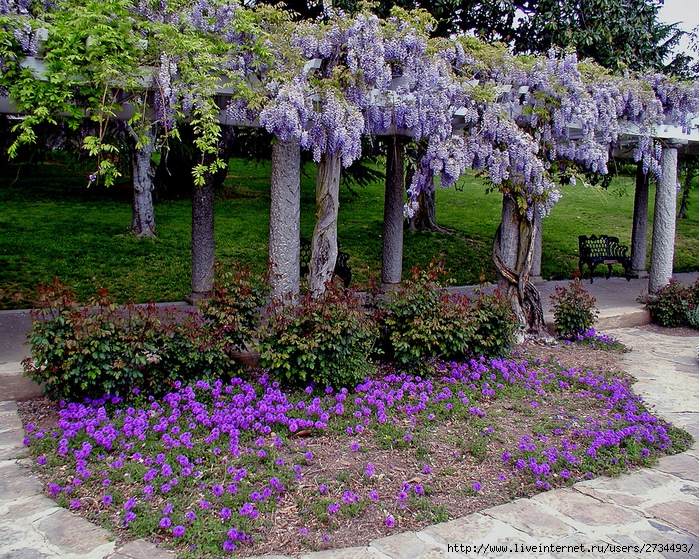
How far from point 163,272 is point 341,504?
7.30m

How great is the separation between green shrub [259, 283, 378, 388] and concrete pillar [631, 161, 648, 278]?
818 centimetres

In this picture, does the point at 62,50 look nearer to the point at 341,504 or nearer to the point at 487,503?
the point at 341,504

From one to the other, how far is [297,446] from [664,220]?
6.82 metres

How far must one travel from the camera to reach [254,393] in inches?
187

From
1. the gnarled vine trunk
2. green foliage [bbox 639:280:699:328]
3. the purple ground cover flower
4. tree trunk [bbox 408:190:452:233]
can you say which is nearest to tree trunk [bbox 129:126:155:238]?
the gnarled vine trunk

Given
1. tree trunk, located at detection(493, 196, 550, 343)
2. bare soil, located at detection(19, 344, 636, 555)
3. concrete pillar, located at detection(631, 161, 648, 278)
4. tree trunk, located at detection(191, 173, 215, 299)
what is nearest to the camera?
bare soil, located at detection(19, 344, 636, 555)

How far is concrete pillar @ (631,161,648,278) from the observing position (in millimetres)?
11219

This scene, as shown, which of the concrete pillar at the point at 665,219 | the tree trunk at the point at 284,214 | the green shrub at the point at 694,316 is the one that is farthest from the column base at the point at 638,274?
the tree trunk at the point at 284,214

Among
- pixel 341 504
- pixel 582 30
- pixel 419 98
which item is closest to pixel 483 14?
pixel 582 30

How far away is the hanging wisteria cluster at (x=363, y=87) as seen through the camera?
16.5 ft

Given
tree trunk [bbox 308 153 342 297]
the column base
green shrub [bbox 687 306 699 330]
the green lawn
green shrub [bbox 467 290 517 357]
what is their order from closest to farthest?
green shrub [bbox 467 290 517 357], tree trunk [bbox 308 153 342 297], green shrub [bbox 687 306 699 330], the green lawn, the column base

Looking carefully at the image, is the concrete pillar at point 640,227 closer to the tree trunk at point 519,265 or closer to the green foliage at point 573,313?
the green foliage at point 573,313

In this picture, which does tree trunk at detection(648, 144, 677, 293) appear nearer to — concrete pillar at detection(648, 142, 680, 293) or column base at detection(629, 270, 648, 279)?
concrete pillar at detection(648, 142, 680, 293)

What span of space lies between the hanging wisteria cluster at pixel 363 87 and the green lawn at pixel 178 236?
3.64 feet
